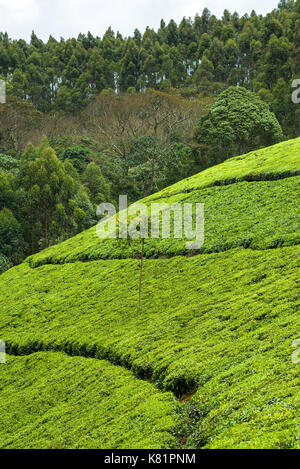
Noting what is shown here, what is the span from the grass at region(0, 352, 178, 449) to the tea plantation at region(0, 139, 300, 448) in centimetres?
6

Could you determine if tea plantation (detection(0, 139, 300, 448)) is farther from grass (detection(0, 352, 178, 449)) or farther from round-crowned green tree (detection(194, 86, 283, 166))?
round-crowned green tree (detection(194, 86, 283, 166))

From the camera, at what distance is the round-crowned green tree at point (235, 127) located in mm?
66250

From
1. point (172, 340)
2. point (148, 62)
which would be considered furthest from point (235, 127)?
point (148, 62)

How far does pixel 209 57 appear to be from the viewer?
11550 cm

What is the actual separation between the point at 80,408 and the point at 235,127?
2234 inches

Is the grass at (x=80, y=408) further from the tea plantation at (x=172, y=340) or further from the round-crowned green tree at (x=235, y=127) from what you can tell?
the round-crowned green tree at (x=235, y=127)

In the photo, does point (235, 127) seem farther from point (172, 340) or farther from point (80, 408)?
point (80, 408)

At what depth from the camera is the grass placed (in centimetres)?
1298

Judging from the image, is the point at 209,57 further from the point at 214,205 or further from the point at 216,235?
the point at 216,235

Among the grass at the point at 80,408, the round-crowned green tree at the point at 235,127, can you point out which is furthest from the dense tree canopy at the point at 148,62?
the grass at the point at 80,408

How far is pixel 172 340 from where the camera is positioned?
19.1m

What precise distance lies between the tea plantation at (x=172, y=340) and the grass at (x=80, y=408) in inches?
2.5

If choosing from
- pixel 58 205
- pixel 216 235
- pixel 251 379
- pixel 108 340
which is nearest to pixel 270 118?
pixel 58 205

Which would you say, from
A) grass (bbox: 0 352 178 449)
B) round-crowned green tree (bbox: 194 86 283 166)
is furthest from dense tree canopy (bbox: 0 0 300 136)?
A: grass (bbox: 0 352 178 449)
